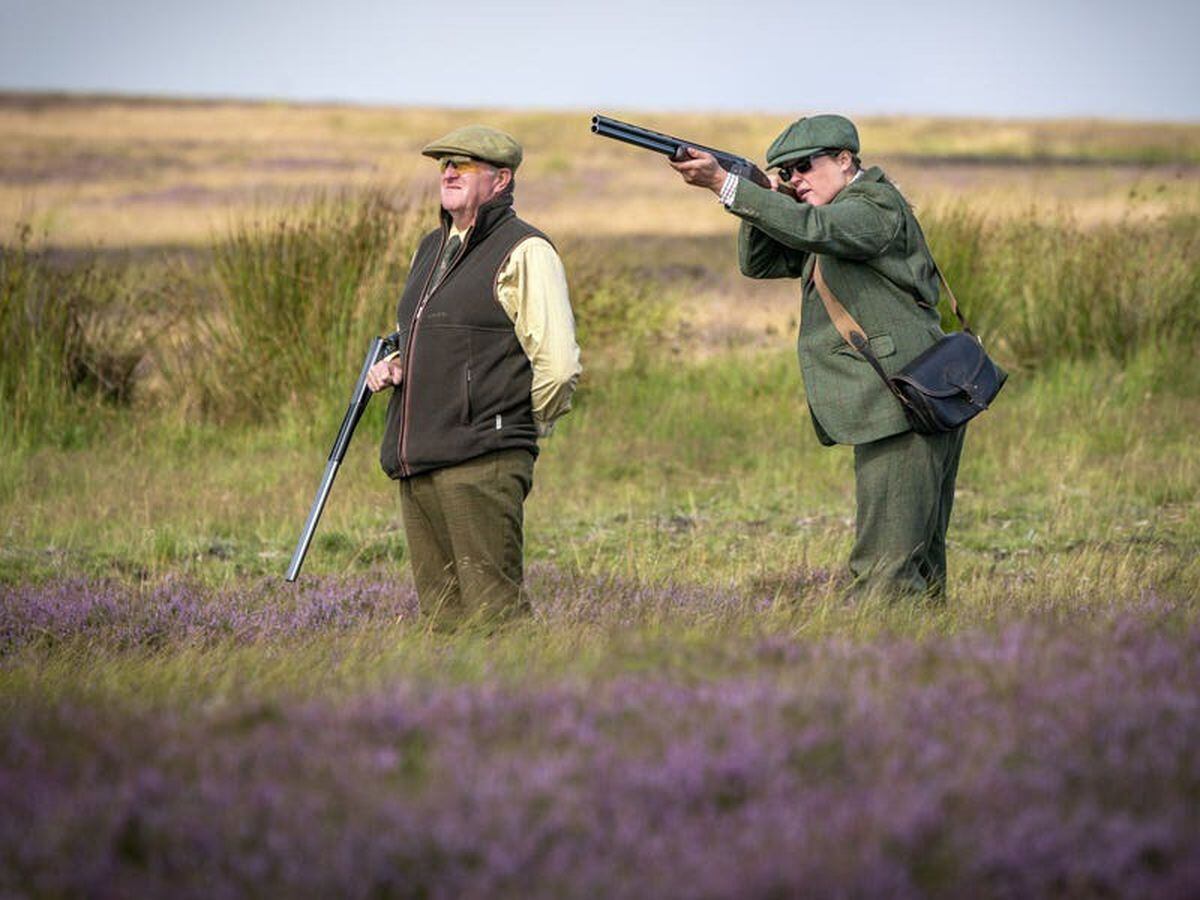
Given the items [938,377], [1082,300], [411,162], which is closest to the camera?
[938,377]

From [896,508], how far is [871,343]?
52 centimetres

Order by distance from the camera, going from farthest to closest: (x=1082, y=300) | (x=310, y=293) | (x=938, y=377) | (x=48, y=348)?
1. (x=1082, y=300)
2. (x=48, y=348)
3. (x=310, y=293)
4. (x=938, y=377)

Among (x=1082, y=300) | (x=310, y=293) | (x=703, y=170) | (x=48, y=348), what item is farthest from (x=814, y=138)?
(x=1082, y=300)

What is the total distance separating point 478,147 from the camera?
5355mm

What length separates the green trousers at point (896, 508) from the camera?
539 centimetres

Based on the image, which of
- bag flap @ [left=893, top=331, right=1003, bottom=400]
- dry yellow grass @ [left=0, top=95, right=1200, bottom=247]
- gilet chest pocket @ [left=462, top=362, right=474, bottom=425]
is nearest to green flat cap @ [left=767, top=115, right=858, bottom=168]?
bag flap @ [left=893, top=331, right=1003, bottom=400]

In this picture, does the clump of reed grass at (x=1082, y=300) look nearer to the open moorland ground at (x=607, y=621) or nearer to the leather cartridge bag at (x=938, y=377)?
the open moorland ground at (x=607, y=621)

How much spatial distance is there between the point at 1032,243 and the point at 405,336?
29.2ft

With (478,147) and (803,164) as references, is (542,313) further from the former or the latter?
(803,164)

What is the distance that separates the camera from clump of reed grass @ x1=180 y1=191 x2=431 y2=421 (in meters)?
11.1

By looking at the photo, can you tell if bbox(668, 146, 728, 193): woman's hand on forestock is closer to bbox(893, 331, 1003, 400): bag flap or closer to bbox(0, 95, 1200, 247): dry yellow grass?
bbox(893, 331, 1003, 400): bag flap

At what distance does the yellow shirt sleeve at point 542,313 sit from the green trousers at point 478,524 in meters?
0.31

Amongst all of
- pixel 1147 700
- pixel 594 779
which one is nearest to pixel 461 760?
pixel 594 779

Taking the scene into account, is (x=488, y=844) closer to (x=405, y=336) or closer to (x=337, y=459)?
(x=405, y=336)
